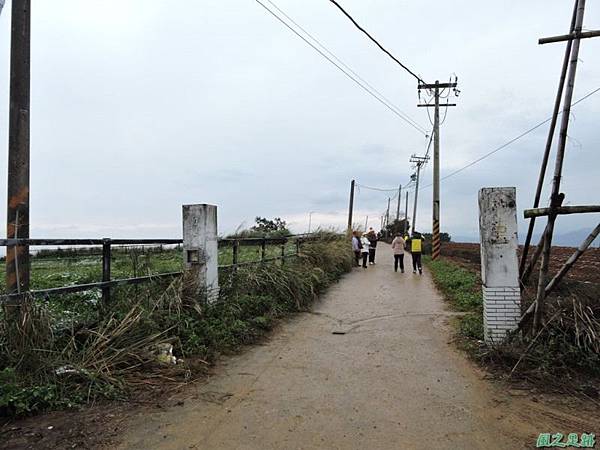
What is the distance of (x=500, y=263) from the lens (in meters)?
5.22

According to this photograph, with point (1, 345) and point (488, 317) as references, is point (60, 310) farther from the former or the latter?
point (488, 317)

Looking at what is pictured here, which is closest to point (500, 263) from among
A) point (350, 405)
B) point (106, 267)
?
point (350, 405)

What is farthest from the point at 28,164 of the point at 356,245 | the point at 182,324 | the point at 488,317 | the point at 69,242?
the point at 356,245

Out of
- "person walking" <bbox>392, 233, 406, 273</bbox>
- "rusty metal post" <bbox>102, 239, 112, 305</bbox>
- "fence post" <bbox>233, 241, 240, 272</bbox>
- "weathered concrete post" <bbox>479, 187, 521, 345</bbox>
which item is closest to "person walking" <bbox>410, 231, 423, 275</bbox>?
"person walking" <bbox>392, 233, 406, 273</bbox>

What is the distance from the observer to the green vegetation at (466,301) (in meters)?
5.83

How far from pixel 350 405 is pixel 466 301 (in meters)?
5.29

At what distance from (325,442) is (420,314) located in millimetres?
4945

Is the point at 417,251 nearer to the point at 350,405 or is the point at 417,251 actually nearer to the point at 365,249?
the point at 365,249

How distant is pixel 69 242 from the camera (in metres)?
4.48

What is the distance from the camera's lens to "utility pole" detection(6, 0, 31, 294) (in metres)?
4.40

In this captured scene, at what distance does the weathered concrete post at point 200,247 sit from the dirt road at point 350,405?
1290 mm

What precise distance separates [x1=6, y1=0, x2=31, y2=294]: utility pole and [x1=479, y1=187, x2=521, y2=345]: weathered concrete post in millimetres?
5230

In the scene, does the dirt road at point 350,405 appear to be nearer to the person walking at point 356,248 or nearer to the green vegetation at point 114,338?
the green vegetation at point 114,338

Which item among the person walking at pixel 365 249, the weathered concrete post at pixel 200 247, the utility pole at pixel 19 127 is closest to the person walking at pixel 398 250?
the person walking at pixel 365 249
